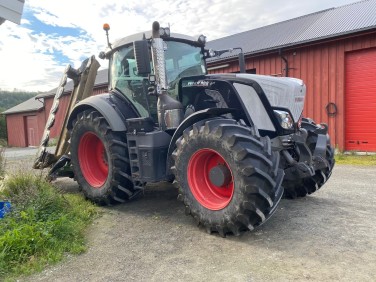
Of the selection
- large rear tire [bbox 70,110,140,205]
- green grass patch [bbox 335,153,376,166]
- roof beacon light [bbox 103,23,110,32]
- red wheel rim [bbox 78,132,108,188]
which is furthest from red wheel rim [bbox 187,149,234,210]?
green grass patch [bbox 335,153,376,166]

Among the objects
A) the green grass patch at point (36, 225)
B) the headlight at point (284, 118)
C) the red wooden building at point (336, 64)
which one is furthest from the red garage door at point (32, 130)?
the headlight at point (284, 118)

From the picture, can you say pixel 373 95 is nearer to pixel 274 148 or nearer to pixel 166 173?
pixel 274 148

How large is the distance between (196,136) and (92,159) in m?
2.58

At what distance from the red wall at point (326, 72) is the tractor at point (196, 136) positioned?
21.5 feet

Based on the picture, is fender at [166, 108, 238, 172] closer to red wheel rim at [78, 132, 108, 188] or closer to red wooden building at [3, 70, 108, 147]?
red wheel rim at [78, 132, 108, 188]

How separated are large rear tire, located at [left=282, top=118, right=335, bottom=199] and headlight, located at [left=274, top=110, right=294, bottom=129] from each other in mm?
680

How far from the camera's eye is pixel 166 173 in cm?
429

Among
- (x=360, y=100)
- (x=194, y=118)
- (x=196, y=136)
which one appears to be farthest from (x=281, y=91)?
(x=360, y=100)

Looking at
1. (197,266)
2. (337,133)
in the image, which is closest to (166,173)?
(197,266)

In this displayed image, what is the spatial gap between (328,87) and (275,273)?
928 cm

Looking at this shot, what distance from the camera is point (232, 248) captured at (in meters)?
3.32

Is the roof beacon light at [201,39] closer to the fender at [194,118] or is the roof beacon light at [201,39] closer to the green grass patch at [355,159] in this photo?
the fender at [194,118]

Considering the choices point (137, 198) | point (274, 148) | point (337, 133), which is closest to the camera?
point (274, 148)

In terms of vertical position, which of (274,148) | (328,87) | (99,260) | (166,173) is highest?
(328,87)
